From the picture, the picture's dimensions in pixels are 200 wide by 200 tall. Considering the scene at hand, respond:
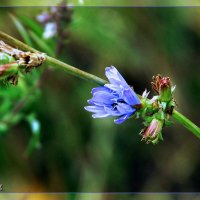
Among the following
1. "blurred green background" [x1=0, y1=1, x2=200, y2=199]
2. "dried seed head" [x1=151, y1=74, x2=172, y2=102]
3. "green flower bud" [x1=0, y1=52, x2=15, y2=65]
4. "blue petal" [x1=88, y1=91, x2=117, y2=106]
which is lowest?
"blurred green background" [x1=0, y1=1, x2=200, y2=199]

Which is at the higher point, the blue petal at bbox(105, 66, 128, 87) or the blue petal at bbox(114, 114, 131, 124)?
the blue petal at bbox(105, 66, 128, 87)

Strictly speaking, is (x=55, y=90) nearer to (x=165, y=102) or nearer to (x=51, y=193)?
(x=51, y=193)

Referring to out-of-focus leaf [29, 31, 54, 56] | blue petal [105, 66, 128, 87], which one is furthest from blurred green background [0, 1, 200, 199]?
blue petal [105, 66, 128, 87]

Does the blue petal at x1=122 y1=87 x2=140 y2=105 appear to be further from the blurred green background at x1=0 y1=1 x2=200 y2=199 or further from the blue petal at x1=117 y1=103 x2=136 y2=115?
the blurred green background at x1=0 y1=1 x2=200 y2=199

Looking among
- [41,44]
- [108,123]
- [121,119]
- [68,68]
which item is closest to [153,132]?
[121,119]

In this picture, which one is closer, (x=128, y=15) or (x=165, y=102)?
(x=165, y=102)

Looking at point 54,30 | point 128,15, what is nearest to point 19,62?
point 54,30
